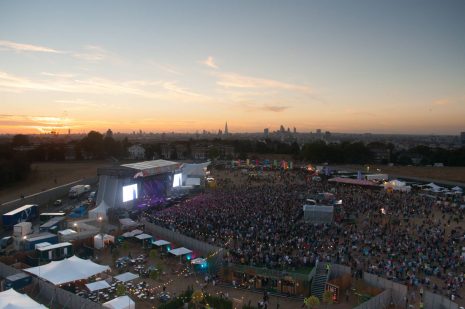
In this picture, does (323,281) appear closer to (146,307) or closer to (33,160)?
(146,307)

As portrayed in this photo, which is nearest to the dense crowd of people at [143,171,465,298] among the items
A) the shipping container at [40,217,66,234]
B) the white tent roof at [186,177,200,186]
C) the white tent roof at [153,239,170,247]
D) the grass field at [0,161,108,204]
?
the white tent roof at [153,239,170,247]

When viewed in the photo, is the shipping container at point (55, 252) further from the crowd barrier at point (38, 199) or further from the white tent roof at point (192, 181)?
the white tent roof at point (192, 181)

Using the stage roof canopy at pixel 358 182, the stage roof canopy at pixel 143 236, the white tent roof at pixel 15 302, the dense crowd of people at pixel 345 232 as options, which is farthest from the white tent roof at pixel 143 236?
the stage roof canopy at pixel 358 182

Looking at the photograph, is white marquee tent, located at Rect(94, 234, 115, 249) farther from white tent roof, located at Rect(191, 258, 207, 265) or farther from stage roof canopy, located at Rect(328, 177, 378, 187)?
stage roof canopy, located at Rect(328, 177, 378, 187)

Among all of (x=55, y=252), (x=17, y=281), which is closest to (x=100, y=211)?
(x=55, y=252)

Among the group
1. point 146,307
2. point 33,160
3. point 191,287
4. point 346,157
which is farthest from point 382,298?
point 33,160

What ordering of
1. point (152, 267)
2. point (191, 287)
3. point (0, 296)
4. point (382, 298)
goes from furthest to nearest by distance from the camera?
point (152, 267)
point (191, 287)
point (382, 298)
point (0, 296)

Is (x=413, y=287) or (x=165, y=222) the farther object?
(x=165, y=222)
